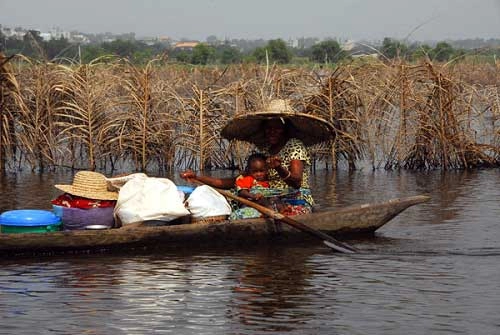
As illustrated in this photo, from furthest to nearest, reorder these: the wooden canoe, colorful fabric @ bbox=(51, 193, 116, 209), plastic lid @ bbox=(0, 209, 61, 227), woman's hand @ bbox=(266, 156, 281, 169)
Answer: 1. woman's hand @ bbox=(266, 156, 281, 169)
2. colorful fabric @ bbox=(51, 193, 116, 209)
3. plastic lid @ bbox=(0, 209, 61, 227)
4. the wooden canoe

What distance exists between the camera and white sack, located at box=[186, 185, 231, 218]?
10195 millimetres

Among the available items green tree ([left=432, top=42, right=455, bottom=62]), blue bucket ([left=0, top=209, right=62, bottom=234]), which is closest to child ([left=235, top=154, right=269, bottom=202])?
blue bucket ([left=0, top=209, right=62, bottom=234])

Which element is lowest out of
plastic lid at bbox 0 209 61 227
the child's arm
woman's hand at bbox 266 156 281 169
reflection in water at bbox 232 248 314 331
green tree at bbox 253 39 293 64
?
reflection in water at bbox 232 248 314 331

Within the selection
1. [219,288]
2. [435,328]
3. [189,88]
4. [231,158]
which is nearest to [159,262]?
[219,288]

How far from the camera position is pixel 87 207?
981 centimetres

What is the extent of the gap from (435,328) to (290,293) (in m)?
1.42

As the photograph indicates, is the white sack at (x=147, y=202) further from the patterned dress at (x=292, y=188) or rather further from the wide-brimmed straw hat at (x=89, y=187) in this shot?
the patterned dress at (x=292, y=188)

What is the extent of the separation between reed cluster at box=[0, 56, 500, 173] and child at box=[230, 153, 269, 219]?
577cm

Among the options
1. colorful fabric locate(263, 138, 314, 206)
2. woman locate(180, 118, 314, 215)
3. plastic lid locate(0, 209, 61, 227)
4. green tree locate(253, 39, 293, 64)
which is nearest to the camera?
plastic lid locate(0, 209, 61, 227)

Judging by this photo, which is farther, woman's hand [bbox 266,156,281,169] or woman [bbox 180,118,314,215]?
woman [bbox 180,118,314,215]

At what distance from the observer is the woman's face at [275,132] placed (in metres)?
10.4

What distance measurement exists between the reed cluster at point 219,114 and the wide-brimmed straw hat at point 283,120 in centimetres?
505

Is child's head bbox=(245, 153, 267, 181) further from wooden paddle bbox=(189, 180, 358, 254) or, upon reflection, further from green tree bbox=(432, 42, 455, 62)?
green tree bbox=(432, 42, 455, 62)

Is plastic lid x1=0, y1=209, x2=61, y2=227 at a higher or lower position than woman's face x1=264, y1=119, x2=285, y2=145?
lower
